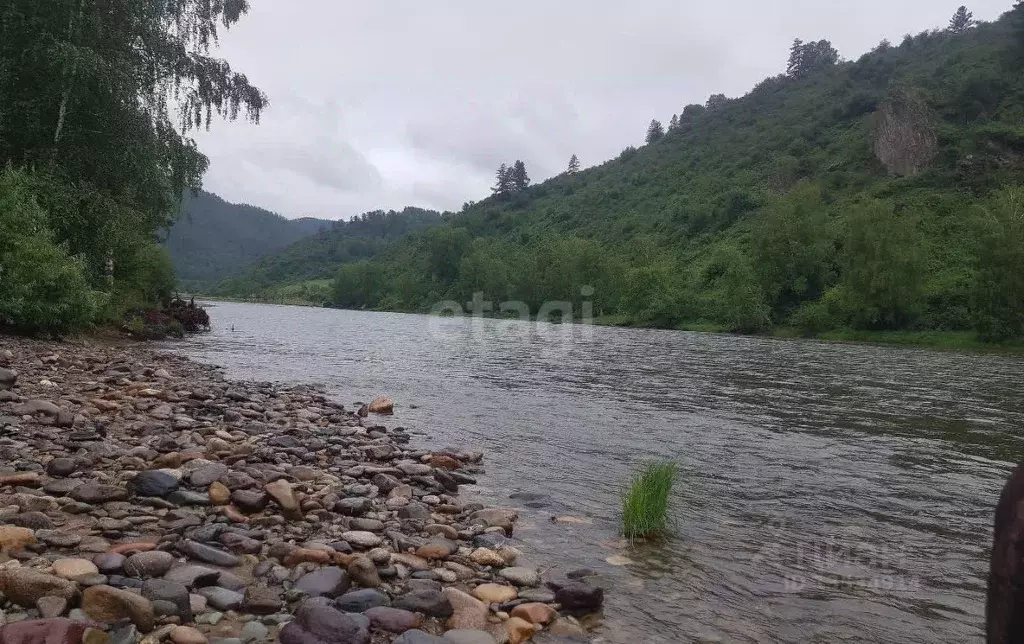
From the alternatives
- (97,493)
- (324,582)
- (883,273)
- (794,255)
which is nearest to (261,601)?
(324,582)

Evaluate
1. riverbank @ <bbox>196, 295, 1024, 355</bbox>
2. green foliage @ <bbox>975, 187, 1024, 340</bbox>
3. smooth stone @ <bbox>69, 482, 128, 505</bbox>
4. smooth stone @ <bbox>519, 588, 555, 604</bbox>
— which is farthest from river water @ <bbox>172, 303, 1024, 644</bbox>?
green foliage @ <bbox>975, 187, 1024, 340</bbox>

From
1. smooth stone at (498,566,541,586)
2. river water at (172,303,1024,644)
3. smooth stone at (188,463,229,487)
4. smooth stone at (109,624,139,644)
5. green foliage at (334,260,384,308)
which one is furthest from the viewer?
green foliage at (334,260,384,308)

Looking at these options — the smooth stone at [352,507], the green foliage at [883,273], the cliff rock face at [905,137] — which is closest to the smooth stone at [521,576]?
the smooth stone at [352,507]

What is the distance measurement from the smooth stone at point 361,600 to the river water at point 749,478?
2030 millimetres

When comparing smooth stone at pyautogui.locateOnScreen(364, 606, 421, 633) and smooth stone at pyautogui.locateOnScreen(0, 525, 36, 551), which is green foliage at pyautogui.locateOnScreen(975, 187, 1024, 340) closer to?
smooth stone at pyautogui.locateOnScreen(364, 606, 421, 633)

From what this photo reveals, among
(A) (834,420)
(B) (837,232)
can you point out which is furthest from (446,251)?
(A) (834,420)

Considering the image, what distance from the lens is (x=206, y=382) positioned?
678 inches

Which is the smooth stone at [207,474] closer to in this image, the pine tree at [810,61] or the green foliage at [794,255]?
the green foliage at [794,255]

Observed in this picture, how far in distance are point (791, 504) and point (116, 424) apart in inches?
417

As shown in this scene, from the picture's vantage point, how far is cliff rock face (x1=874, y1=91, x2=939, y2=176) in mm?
97688

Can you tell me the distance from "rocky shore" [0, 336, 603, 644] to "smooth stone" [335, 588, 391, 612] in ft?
0.06

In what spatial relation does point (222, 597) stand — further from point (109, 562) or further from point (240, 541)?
point (240, 541)

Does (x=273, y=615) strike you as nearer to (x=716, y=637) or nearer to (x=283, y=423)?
(x=716, y=637)

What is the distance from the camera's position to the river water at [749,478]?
6.10 m
